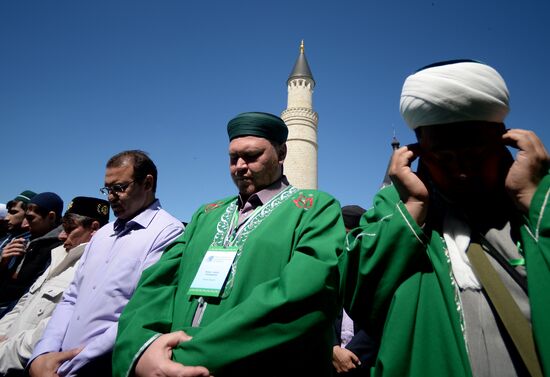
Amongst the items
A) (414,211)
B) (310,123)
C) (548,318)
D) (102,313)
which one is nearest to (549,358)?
(548,318)

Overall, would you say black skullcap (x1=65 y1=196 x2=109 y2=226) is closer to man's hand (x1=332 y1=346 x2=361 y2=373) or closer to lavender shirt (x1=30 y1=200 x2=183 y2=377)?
lavender shirt (x1=30 y1=200 x2=183 y2=377)

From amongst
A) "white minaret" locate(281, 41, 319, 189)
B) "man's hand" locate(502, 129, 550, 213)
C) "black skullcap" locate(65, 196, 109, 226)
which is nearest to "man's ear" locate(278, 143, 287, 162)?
"man's hand" locate(502, 129, 550, 213)

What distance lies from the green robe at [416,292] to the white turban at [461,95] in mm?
289

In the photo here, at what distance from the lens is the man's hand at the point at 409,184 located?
46.3 inches

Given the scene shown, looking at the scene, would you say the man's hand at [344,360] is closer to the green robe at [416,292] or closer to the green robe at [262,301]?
the green robe at [262,301]

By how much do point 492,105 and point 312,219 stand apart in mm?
856

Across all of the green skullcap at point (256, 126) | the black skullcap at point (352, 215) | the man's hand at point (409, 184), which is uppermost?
the green skullcap at point (256, 126)

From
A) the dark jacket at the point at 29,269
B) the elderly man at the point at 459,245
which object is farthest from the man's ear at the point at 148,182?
the elderly man at the point at 459,245

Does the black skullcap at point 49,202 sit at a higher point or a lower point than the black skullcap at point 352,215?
higher

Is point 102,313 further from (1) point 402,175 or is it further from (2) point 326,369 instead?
(1) point 402,175

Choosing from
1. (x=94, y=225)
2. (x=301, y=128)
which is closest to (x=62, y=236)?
(x=94, y=225)

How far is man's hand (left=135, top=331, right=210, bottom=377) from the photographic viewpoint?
47.3 inches

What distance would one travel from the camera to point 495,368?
3.27 feet

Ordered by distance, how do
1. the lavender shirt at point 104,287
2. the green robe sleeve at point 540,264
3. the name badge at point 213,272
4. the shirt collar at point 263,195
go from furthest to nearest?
1. the lavender shirt at point 104,287
2. the shirt collar at point 263,195
3. the name badge at point 213,272
4. the green robe sleeve at point 540,264
